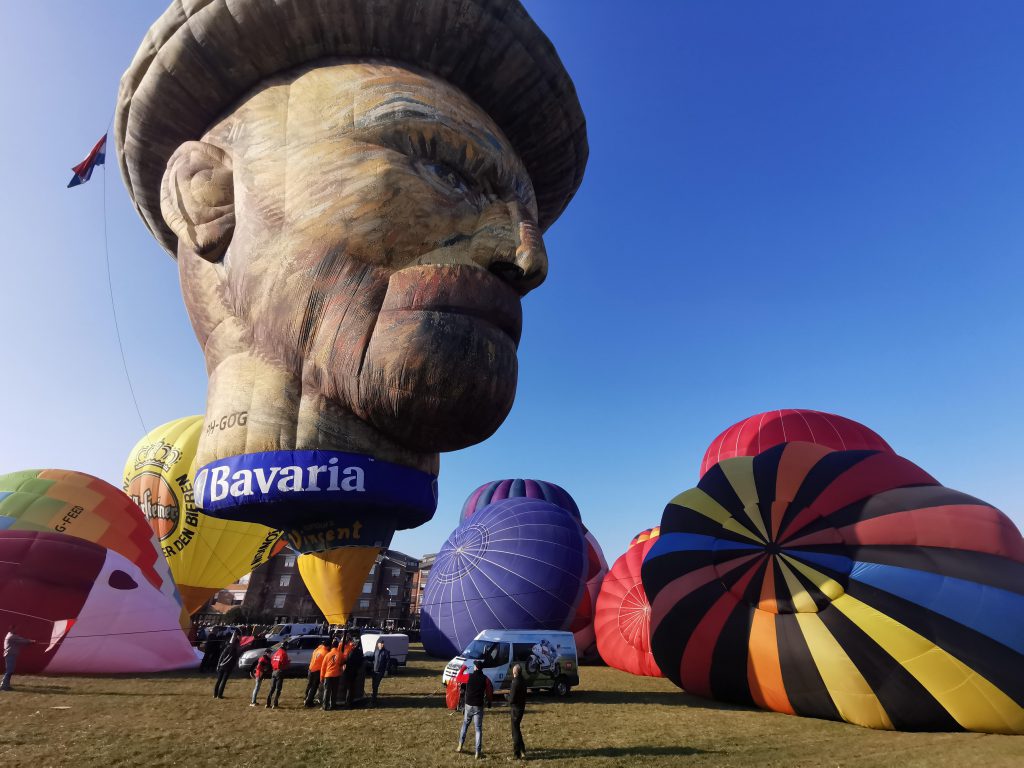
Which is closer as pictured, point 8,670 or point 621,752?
point 621,752

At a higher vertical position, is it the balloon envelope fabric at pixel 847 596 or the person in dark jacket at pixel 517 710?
the balloon envelope fabric at pixel 847 596

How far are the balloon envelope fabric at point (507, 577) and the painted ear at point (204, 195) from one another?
431 inches

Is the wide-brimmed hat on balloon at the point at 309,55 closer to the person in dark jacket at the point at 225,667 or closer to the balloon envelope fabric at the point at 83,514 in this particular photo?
the person in dark jacket at the point at 225,667

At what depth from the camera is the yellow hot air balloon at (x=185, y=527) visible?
51.3 feet

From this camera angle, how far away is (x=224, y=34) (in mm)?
5641

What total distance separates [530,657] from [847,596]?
17.8 feet

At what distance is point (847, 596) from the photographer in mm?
8289

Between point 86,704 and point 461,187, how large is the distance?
8095 millimetres

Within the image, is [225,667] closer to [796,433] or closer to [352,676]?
[352,676]

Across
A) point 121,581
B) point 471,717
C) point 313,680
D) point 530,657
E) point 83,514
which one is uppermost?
point 83,514

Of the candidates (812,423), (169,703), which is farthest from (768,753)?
(812,423)

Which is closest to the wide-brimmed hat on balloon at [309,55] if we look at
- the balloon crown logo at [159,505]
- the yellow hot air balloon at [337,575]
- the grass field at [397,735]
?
the yellow hot air balloon at [337,575]

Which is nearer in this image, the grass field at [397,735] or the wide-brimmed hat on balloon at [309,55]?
the grass field at [397,735]

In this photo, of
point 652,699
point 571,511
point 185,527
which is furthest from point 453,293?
point 571,511
